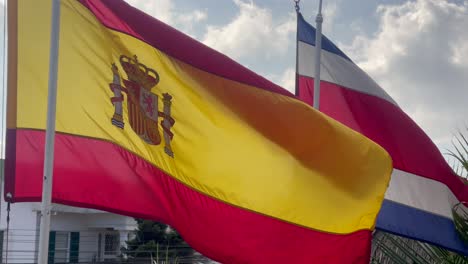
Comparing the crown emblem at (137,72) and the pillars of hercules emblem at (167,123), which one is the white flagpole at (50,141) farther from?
the pillars of hercules emblem at (167,123)

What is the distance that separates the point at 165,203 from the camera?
5754 mm

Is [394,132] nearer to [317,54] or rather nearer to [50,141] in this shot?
[317,54]

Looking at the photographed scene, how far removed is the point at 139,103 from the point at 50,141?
89 centimetres

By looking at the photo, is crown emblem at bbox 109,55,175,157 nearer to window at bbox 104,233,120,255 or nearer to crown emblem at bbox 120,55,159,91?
crown emblem at bbox 120,55,159,91

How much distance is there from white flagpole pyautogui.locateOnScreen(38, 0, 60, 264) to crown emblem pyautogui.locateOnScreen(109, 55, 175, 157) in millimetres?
597

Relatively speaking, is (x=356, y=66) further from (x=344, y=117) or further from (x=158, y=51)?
(x=158, y=51)

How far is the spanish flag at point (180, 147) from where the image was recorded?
5652mm

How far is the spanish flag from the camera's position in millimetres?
5652

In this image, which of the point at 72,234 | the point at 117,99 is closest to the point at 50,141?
the point at 117,99

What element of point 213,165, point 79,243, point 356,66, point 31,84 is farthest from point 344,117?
point 79,243

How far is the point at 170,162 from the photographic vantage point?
582cm

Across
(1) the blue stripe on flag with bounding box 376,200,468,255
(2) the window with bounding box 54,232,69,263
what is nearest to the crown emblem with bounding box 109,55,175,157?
(1) the blue stripe on flag with bounding box 376,200,468,255

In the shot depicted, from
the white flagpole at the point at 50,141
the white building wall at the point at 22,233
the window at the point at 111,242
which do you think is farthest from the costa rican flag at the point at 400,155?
the window at the point at 111,242

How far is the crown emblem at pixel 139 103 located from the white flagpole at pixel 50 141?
1.96 ft
